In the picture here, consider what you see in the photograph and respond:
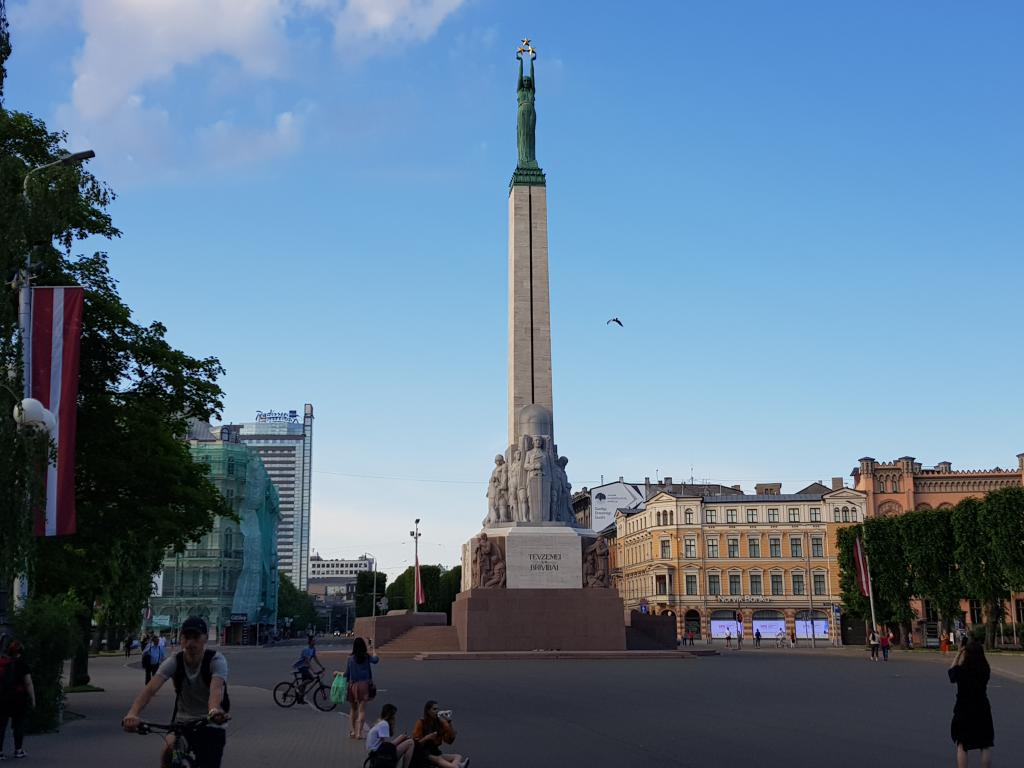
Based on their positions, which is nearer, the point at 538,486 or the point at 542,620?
the point at 542,620

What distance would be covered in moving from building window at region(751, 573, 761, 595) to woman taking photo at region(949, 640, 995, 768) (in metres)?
83.5

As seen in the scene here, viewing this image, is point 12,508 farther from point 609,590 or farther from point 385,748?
point 609,590

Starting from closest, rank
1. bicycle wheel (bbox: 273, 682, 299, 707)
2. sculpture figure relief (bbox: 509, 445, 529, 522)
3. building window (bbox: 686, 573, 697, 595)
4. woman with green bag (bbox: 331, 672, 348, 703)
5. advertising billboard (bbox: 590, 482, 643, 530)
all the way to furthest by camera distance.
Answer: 1. woman with green bag (bbox: 331, 672, 348, 703)
2. bicycle wheel (bbox: 273, 682, 299, 707)
3. sculpture figure relief (bbox: 509, 445, 529, 522)
4. building window (bbox: 686, 573, 697, 595)
5. advertising billboard (bbox: 590, 482, 643, 530)

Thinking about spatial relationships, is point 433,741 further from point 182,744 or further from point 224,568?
point 224,568

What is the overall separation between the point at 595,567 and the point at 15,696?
31.2 metres

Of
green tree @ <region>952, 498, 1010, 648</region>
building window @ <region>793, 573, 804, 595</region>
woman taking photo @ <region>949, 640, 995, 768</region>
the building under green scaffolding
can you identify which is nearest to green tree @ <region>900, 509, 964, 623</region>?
green tree @ <region>952, 498, 1010, 648</region>

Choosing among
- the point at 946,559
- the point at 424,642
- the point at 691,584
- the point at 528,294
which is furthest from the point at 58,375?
the point at 691,584

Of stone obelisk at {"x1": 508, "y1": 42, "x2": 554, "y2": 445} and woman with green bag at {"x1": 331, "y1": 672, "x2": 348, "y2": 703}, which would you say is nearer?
woman with green bag at {"x1": 331, "y1": 672, "x2": 348, "y2": 703}

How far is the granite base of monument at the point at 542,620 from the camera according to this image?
41.8 meters

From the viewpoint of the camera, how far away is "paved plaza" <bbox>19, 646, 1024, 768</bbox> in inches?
573

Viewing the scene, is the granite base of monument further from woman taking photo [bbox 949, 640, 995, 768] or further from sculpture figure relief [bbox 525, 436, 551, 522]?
woman taking photo [bbox 949, 640, 995, 768]

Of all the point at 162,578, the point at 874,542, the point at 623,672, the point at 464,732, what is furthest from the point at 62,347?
the point at 162,578

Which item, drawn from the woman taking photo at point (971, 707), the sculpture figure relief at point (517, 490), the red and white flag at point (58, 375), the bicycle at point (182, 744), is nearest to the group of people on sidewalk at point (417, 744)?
the bicycle at point (182, 744)

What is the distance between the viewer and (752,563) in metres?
93.5
